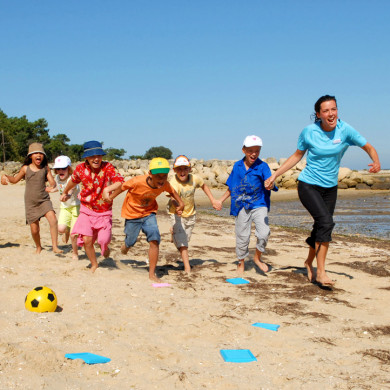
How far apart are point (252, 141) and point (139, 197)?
70.4 inches

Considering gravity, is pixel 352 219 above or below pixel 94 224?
below

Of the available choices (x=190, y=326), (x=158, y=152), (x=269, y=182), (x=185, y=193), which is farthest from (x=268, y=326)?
(x=158, y=152)

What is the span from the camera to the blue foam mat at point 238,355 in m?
3.64

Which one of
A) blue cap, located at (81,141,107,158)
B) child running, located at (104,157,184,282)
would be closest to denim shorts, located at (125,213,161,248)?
child running, located at (104,157,184,282)

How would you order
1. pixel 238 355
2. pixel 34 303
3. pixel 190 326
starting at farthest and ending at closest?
pixel 34 303
pixel 190 326
pixel 238 355

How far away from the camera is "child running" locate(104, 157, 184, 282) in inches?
243

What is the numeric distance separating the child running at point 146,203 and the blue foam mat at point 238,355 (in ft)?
8.30

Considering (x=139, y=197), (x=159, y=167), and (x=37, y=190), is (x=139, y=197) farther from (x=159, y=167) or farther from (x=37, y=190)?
(x=37, y=190)

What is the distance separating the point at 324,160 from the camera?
5.91m

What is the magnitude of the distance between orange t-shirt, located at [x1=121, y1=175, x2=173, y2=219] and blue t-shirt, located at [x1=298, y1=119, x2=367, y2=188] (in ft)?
6.36

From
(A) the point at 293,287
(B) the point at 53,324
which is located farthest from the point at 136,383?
(A) the point at 293,287

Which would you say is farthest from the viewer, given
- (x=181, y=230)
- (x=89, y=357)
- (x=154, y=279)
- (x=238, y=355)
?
(x=181, y=230)

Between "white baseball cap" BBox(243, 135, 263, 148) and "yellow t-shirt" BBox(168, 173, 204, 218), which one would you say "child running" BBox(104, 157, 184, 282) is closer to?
"yellow t-shirt" BBox(168, 173, 204, 218)

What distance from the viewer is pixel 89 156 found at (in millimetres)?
6324
